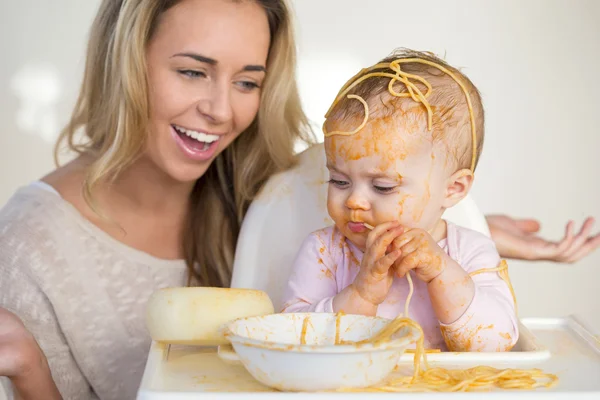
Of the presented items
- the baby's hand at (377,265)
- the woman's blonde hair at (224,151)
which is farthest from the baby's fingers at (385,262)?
the woman's blonde hair at (224,151)

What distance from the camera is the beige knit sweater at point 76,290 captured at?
1.67 metres

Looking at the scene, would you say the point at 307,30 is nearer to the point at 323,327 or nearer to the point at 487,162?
the point at 487,162

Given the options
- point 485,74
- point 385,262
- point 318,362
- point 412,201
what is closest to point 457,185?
point 412,201

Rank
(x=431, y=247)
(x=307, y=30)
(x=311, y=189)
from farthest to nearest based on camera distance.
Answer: (x=307, y=30), (x=311, y=189), (x=431, y=247)

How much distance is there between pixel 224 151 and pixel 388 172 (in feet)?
2.51

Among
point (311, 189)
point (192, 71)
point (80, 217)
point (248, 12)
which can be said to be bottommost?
point (80, 217)

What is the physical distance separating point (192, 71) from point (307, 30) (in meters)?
1.91

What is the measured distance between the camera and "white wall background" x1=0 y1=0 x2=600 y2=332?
11.3ft

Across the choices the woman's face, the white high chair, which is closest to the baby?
the white high chair

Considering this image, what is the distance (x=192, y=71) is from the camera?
1636mm

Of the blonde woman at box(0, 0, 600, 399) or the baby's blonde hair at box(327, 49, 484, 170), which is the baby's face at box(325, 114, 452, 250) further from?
the blonde woman at box(0, 0, 600, 399)

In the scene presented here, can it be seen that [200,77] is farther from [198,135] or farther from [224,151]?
[224,151]

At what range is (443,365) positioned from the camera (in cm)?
105

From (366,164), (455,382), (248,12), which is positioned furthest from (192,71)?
(455,382)
